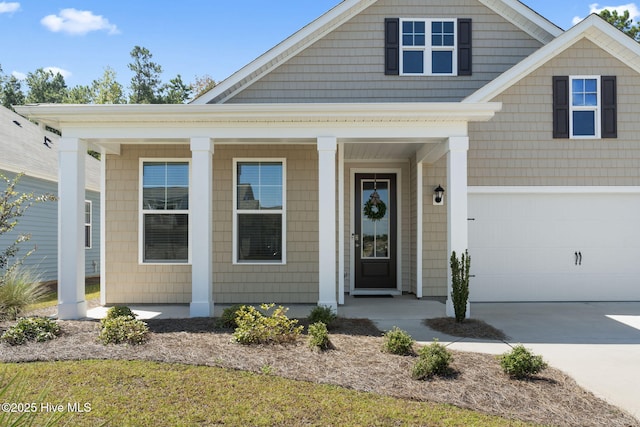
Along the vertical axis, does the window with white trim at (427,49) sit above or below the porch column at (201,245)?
above

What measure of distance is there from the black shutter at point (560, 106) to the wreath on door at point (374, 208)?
3610 mm

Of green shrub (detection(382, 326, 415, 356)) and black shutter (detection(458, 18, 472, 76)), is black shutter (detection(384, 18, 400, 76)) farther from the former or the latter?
green shrub (detection(382, 326, 415, 356))

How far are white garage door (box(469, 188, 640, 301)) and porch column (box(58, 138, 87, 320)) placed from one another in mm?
6908

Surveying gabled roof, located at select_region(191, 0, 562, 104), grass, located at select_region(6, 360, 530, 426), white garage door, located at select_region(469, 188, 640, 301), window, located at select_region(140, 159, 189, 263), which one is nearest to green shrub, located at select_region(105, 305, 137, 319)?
grass, located at select_region(6, 360, 530, 426)

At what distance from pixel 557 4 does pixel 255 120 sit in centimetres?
1088

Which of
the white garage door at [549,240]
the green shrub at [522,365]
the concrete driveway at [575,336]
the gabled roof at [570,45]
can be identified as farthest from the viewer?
the white garage door at [549,240]

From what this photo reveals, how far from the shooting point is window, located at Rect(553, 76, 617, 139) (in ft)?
28.9

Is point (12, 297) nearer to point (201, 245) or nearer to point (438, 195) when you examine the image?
point (201, 245)

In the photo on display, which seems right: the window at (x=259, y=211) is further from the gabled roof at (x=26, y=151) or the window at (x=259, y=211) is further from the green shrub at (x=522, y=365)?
the gabled roof at (x=26, y=151)

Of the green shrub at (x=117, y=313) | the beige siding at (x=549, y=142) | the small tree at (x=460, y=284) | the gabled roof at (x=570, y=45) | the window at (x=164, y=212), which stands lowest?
the green shrub at (x=117, y=313)

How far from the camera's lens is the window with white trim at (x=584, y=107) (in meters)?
8.85

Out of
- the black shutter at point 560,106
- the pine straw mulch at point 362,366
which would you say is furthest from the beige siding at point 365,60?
the pine straw mulch at point 362,366

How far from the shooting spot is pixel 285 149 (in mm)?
8789

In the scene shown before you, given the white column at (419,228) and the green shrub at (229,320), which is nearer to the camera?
the green shrub at (229,320)
